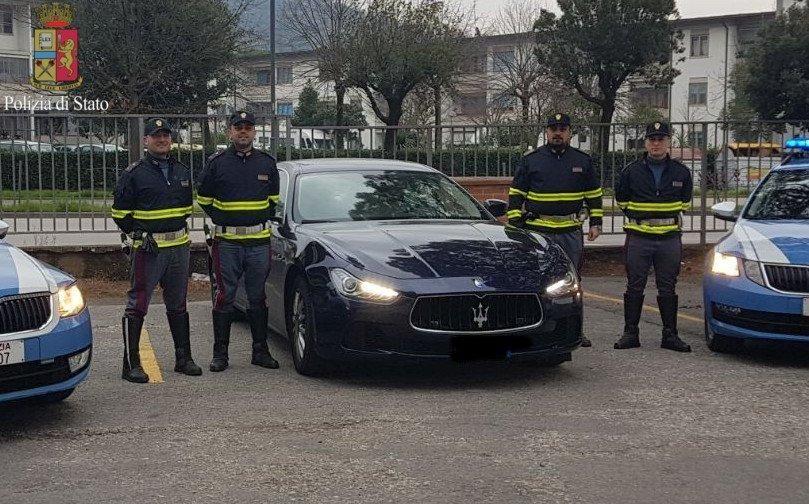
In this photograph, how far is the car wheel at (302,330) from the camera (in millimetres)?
6930

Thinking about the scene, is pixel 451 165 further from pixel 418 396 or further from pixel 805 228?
pixel 418 396

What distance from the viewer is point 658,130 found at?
8375 millimetres

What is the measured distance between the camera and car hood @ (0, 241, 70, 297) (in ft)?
18.8

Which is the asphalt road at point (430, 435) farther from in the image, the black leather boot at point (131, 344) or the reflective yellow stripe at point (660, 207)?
the reflective yellow stripe at point (660, 207)

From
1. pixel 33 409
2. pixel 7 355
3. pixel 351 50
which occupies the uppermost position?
pixel 351 50

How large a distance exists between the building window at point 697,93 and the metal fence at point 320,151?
6184 centimetres

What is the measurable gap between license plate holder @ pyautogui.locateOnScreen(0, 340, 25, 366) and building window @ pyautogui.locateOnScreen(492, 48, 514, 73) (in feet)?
144

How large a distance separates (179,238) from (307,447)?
2418mm

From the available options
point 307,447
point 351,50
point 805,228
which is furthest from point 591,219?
point 351,50

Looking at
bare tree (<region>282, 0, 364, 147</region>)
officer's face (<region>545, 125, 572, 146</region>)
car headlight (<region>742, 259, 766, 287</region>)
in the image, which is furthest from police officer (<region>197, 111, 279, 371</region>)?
bare tree (<region>282, 0, 364, 147</region>)

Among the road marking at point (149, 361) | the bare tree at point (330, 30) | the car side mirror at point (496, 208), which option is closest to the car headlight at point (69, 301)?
the road marking at point (149, 361)

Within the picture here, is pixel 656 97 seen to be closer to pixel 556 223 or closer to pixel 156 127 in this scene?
pixel 556 223

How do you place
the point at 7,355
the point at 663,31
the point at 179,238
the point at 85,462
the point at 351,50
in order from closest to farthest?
1. the point at 85,462
2. the point at 7,355
3. the point at 179,238
4. the point at 351,50
5. the point at 663,31

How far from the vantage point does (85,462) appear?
5160 millimetres
